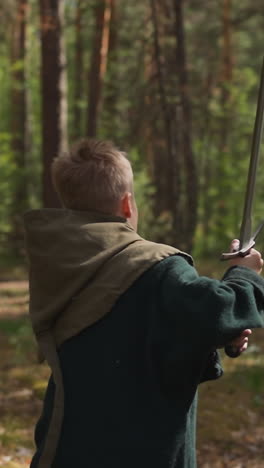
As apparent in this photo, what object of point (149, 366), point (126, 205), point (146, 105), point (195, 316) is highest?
point (126, 205)

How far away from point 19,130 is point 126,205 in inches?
836

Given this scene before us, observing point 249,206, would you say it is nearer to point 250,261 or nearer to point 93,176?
point 250,261

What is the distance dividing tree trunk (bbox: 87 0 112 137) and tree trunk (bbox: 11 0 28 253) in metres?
1.61

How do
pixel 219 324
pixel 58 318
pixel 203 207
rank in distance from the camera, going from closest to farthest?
pixel 219 324
pixel 58 318
pixel 203 207

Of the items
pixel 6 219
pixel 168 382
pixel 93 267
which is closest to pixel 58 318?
pixel 93 267

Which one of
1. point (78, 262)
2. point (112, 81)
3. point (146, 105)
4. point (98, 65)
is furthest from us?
point (112, 81)

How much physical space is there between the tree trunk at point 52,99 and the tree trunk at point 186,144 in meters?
1.40

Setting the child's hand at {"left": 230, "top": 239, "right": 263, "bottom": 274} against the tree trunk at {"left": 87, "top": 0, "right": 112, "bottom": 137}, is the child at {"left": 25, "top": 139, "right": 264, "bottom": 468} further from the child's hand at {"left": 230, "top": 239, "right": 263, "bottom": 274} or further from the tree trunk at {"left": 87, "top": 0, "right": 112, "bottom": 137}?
the tree trunk at {"left": 87, "top": 0, "right": 112, "bottom": 137}

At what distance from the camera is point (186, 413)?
2.31 meters

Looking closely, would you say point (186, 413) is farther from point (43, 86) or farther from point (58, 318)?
point (43, 86)

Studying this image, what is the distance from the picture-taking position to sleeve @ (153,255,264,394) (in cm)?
212

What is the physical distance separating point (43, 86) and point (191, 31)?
1841 cm

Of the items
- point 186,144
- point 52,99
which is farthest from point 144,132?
point 52,99

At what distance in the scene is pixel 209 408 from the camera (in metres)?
7.93
